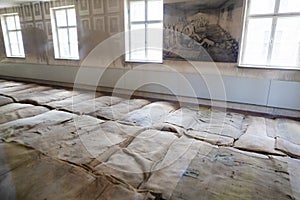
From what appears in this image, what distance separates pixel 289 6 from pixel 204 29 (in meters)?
1.47

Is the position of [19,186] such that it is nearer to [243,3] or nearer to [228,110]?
[228,110]

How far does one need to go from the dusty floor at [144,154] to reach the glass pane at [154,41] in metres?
1.59

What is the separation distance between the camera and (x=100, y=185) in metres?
1.81

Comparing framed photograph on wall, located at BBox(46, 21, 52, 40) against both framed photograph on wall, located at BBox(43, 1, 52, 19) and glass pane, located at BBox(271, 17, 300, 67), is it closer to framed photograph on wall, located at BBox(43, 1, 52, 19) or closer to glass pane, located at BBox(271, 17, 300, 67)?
framed photograph on wall, located at BBox(43, 1, 52, 19)

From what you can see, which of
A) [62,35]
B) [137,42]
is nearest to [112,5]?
[137,42]

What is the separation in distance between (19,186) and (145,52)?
3947 mm

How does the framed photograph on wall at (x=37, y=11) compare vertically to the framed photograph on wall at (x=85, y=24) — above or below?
above

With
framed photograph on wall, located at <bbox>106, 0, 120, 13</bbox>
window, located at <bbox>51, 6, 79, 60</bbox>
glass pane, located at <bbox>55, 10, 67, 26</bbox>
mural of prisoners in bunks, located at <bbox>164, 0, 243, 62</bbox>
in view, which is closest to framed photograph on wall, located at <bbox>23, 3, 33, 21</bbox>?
window, located at <bbox>51, 6, 79, 60</bbox>

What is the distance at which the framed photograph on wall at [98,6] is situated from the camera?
5.30 meters

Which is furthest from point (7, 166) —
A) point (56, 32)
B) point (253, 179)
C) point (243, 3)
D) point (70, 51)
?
point (56, 32)

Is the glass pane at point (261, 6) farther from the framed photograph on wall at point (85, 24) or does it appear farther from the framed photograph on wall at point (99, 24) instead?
the framed photograph on wall at point (85, 24)

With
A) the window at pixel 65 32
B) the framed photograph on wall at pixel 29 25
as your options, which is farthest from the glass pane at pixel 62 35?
the framed photograph on wall at pixel 29 25

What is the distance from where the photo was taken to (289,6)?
3.58 meters

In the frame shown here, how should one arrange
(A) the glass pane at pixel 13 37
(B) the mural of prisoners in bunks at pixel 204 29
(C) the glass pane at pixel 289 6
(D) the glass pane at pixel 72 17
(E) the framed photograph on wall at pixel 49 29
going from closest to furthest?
(C) the glass pane at pixel 289 6
(B) the mural of prisoners in bunks at pixel 204 29
(D) the glass pane at pixel 72 17
(E) the framed photograph on wall at pixel 49 29
(A) the glass pane at pixel 13 37
